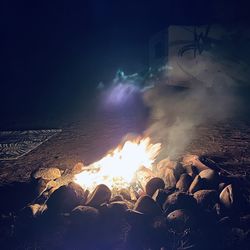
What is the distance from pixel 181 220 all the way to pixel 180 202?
288 mm

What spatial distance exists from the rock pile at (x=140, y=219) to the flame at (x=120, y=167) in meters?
0.54

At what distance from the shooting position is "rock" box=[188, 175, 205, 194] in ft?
15.3

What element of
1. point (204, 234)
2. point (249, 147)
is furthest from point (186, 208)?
point (249, 147)

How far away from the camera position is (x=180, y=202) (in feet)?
14.2

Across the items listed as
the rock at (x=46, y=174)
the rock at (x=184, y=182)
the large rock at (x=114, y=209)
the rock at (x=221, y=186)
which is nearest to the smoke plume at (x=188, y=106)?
the rock at (x=184, y=182)

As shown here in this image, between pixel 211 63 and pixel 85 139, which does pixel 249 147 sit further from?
pixel 211 63

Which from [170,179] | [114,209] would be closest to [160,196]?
[170,179]

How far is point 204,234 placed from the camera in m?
4.00

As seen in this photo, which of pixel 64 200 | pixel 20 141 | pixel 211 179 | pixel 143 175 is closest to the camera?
pixel 64 200

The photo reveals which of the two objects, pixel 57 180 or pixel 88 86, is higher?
pixel 88 86

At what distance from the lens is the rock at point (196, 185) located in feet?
15.3

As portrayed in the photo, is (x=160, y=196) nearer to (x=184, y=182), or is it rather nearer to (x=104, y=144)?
(x=184, y=182)

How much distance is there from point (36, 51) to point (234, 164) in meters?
20.3

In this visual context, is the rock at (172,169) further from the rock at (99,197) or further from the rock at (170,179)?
the rock at (99,197)
